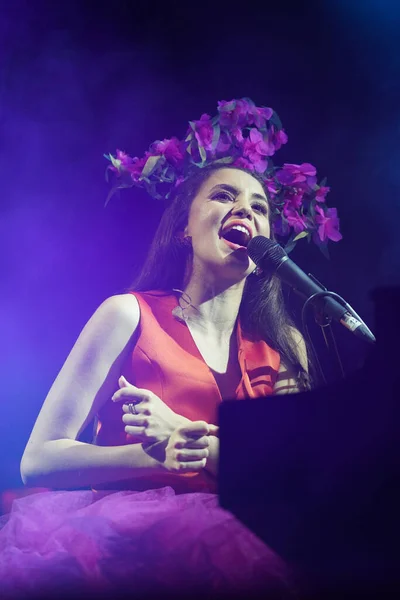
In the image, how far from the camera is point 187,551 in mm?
1945

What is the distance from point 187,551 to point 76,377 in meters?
0.69

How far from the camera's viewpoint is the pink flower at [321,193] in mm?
2713

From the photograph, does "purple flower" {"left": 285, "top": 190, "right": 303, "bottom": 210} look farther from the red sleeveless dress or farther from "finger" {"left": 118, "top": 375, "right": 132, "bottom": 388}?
"finger" {"left": 118, "top": 375, "right": 132, "bottom": 388}

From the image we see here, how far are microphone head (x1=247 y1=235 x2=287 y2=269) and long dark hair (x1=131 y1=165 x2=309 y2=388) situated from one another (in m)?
0.15

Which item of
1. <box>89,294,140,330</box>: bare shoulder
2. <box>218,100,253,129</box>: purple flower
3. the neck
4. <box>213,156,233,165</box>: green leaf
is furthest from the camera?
<box>218,100,253,129</box>: purple flower

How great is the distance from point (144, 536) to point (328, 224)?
56.5 inches

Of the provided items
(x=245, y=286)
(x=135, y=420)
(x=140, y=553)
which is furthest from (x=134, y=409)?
(x=245, y=286)

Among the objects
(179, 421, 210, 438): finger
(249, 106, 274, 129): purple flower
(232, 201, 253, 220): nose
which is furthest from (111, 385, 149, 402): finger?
(249, 106, 274, 129): purple flower

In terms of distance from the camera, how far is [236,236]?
2434 mm

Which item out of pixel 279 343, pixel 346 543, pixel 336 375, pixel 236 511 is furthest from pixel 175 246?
pixel 346 543

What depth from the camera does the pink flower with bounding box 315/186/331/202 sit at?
2.71 meters

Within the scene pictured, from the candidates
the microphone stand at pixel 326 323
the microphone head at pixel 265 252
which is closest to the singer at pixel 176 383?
the microphone head at pixel 265 252

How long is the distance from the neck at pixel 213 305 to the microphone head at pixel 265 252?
20cm

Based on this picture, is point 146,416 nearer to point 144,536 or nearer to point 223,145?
point 144,536
